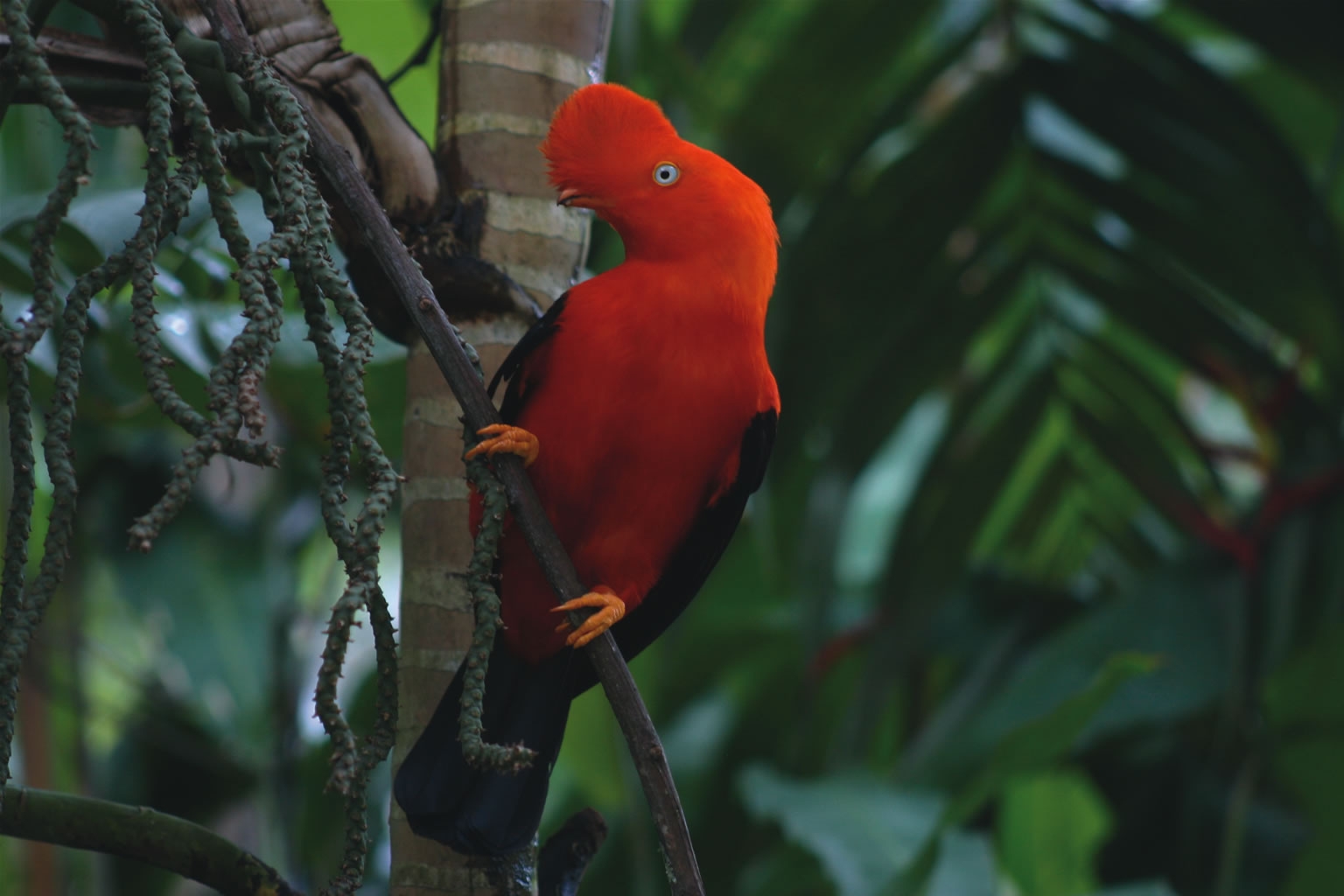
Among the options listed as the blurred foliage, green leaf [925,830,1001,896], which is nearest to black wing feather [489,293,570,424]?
the blurred foliage

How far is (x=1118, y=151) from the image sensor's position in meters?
2.06

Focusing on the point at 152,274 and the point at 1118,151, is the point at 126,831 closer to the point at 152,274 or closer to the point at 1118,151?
the point at 152,274

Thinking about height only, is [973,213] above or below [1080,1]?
below

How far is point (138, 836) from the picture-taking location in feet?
2.53

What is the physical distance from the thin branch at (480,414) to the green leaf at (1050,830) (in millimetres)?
2221

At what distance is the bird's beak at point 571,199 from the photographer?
995mm

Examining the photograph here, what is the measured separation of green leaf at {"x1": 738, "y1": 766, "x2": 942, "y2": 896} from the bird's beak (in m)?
1.12

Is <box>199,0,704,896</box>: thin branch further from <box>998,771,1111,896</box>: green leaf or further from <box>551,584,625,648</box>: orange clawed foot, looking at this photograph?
<box>998,771,1111,896</box>: green leaf

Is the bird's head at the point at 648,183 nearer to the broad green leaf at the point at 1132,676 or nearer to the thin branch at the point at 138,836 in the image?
the thin branch at the point at 138,836

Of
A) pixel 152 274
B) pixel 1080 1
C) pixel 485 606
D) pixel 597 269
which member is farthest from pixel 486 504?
pixel 1080 1

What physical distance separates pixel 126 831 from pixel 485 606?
0.97ft

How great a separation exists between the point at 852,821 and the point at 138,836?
1.30 meters

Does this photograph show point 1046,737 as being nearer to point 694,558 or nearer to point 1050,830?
point 694,558

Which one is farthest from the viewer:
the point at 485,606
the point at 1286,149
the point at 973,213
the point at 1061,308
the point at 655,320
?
the point at 1061,308
